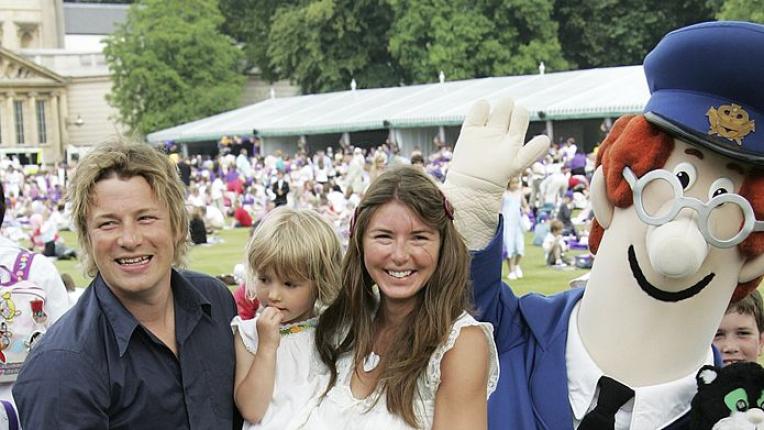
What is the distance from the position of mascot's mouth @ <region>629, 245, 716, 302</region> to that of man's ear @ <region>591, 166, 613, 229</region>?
174mm

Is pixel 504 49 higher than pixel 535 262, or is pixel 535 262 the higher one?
pixel 504 49

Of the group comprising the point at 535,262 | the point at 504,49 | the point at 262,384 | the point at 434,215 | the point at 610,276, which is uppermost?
the point at 504,49

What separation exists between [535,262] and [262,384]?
39.9 ft

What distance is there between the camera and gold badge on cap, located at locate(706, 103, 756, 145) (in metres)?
3.11

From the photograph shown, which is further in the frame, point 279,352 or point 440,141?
point 440,141

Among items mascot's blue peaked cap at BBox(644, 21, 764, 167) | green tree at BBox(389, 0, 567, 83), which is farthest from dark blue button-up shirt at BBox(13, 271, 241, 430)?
green tree at BBox(389, 0, 567, 83)

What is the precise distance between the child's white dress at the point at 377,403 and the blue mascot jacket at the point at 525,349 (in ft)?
1.44

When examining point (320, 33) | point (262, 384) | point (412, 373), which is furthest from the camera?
point (320, 33)

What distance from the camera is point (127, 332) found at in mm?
2803

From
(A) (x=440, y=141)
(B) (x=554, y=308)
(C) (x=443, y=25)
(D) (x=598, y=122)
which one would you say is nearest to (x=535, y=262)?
(B) (x=554, y=308)

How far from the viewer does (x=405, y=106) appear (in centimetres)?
3519

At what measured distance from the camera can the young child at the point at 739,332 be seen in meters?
3.80

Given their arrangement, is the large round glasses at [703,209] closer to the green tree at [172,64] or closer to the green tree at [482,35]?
the green tree at [482,35]

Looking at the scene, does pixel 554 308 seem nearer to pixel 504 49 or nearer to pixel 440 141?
pixel 440 141
